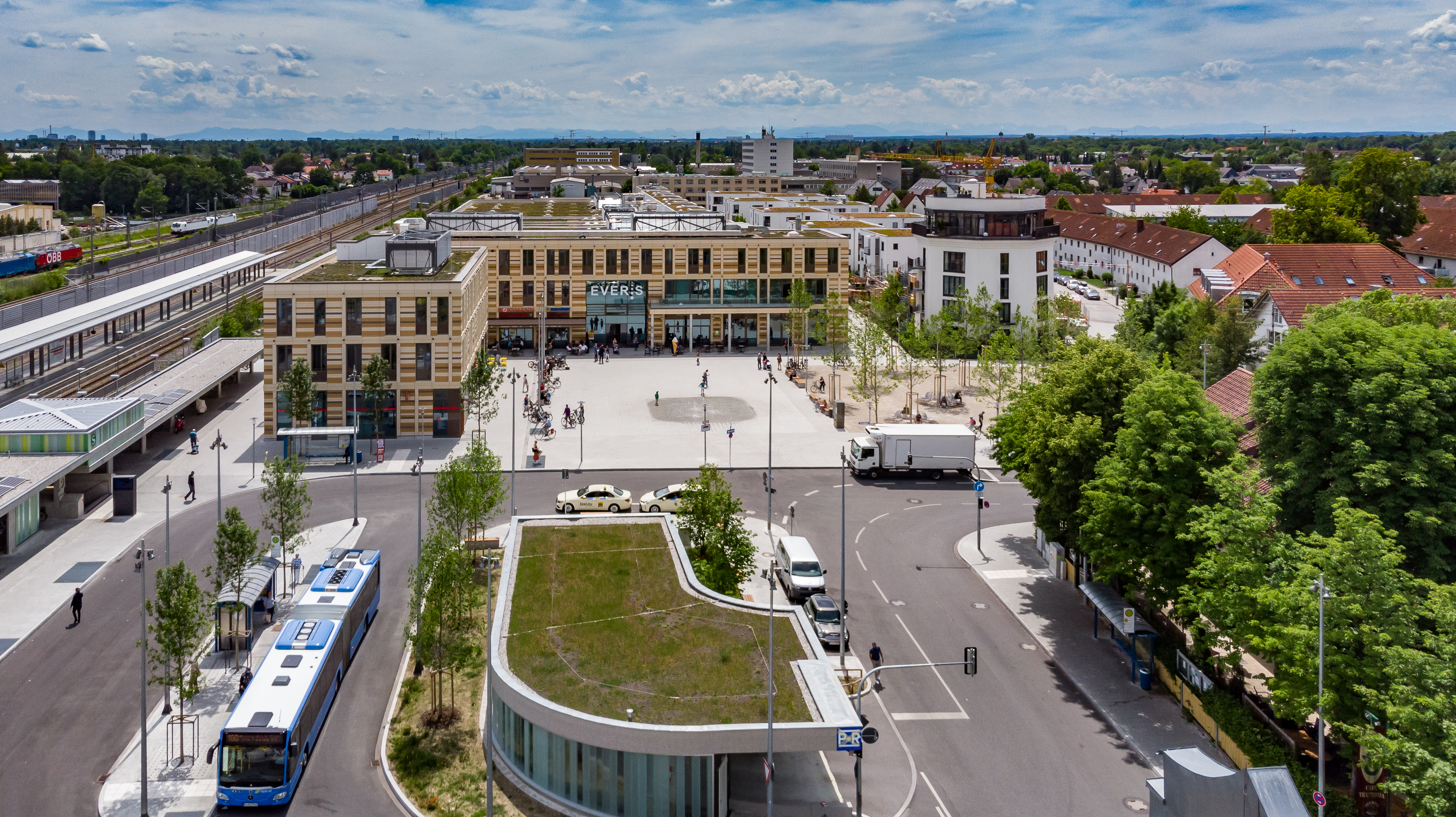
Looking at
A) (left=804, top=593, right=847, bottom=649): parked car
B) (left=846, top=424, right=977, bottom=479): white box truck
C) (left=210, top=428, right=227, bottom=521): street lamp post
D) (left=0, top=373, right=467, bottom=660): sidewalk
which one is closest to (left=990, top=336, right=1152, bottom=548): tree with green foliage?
(left=804, top=593, right=847, bottom=649): parked car

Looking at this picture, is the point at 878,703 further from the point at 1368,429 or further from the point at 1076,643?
the point at 1368,429

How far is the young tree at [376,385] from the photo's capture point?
195 feet

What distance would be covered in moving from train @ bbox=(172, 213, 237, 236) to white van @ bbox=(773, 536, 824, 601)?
458ft

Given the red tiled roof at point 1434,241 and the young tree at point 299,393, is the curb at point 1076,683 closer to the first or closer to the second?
the young tree at point 299,393

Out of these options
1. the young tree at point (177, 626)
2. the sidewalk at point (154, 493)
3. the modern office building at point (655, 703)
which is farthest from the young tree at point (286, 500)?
the modern office building at point (655, 703)

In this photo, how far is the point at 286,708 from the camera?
26672 mm

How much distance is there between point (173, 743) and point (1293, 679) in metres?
27.1

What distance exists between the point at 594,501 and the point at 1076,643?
71.7 ft

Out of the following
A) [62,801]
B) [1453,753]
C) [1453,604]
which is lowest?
[62,801]

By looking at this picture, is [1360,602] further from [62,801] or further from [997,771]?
[62,801]

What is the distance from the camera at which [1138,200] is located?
17825 cm

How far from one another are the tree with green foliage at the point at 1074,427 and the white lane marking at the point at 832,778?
42.0ft

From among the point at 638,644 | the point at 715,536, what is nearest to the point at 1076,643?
the point at 715,536

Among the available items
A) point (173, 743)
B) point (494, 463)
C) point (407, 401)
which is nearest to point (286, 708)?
point (173, 743)
